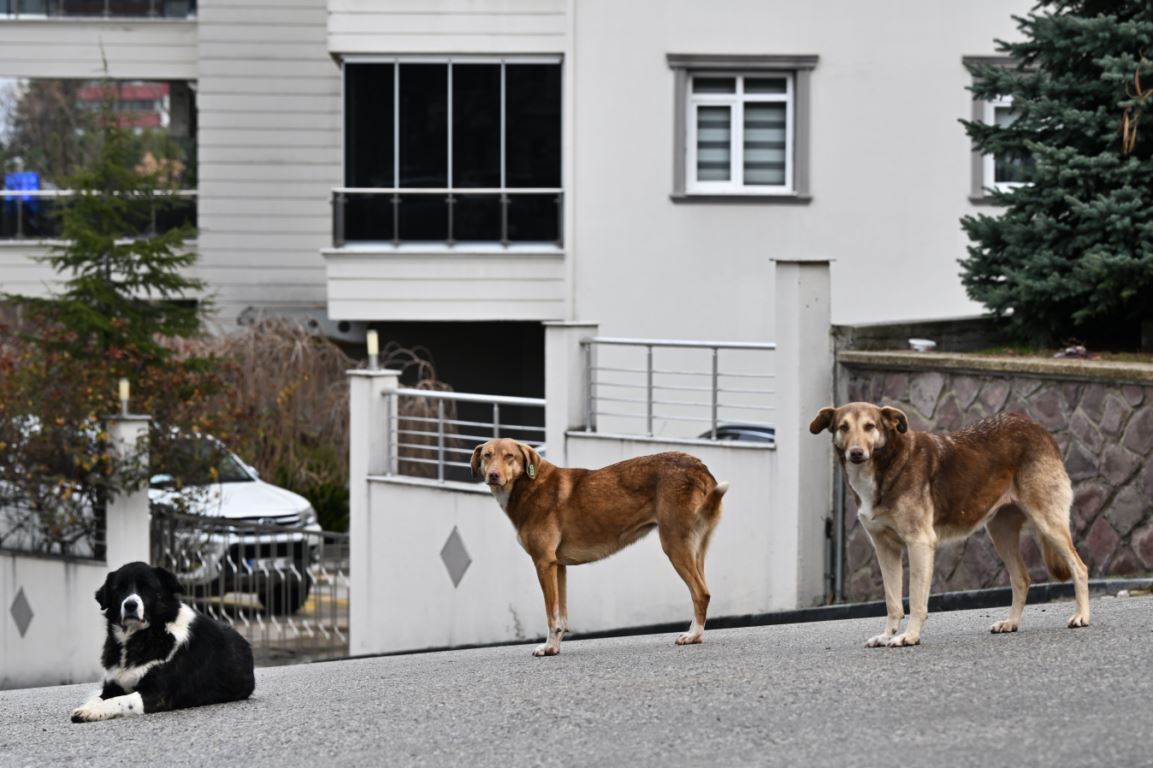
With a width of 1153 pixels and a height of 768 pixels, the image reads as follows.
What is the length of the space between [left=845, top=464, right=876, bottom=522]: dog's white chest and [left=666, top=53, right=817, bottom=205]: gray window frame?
1666 cm

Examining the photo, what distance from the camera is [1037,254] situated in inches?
672

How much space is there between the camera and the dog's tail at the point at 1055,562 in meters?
10.8

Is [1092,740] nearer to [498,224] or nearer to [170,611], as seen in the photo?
[170,611]

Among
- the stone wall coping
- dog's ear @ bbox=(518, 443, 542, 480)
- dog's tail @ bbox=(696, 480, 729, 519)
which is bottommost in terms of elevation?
dog's tail @ bbox=(696, 480, 729, 519)

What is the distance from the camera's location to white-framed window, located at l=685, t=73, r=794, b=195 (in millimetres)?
27031

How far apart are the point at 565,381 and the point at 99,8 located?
19940 millimetres

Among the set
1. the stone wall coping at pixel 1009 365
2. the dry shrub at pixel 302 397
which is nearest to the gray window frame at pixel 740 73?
the dry shrub at pixel 302 397

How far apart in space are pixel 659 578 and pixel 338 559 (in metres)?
4.51

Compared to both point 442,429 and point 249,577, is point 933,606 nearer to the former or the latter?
point 442,429

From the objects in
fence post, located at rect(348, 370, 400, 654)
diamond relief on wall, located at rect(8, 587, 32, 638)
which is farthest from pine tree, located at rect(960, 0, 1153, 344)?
diamond relief on wall, located at rect(8, 587, 32, 638)

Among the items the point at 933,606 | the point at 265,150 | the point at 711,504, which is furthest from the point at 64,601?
the point at 265,150

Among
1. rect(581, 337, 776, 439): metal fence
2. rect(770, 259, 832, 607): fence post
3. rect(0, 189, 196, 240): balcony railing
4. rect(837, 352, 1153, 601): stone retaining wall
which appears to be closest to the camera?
rect(837, 352, 1153, 601): stone retaining wall

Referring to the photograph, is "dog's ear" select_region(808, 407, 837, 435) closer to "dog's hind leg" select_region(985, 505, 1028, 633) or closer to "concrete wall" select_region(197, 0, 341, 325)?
"dog's hind leg" select_region(985, 505, 1028, 633)

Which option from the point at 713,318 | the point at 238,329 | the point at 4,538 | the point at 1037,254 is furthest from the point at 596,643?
the point at 238,329
